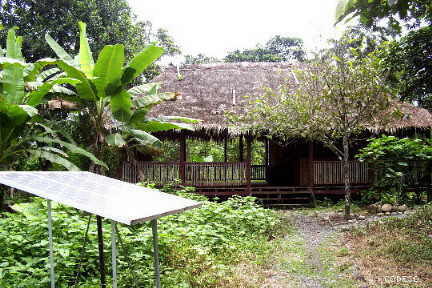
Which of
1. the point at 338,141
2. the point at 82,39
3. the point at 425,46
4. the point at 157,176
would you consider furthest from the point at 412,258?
the point at 338,141

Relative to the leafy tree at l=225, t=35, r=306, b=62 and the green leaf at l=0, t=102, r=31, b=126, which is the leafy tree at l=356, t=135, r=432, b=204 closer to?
the green leaf at l=0, t=102, r=31, b=126

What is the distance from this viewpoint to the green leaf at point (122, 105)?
640 centimetres

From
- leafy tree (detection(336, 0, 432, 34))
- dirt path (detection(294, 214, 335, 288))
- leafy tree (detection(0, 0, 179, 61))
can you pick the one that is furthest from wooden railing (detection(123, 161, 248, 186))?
leafy tree (detection(336, 0, 432, 34))

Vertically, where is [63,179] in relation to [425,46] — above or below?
below

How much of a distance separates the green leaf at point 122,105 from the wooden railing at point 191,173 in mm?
3920

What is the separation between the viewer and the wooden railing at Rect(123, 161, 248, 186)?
1078 cm

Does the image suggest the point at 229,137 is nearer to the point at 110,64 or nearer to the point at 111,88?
the point at 111,88

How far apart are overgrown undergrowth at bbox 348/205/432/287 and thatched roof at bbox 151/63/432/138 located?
4646mm

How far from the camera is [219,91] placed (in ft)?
41.5

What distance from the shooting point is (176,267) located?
15.1 feet

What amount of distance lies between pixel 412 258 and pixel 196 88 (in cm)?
902

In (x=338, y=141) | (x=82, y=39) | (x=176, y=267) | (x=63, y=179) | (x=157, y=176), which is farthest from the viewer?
(x=338, y=141)

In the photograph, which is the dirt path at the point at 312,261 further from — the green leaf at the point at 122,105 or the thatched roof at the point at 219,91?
the thatched roof at the point at 219,91

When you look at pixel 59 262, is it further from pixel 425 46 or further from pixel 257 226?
pixel 425 46
